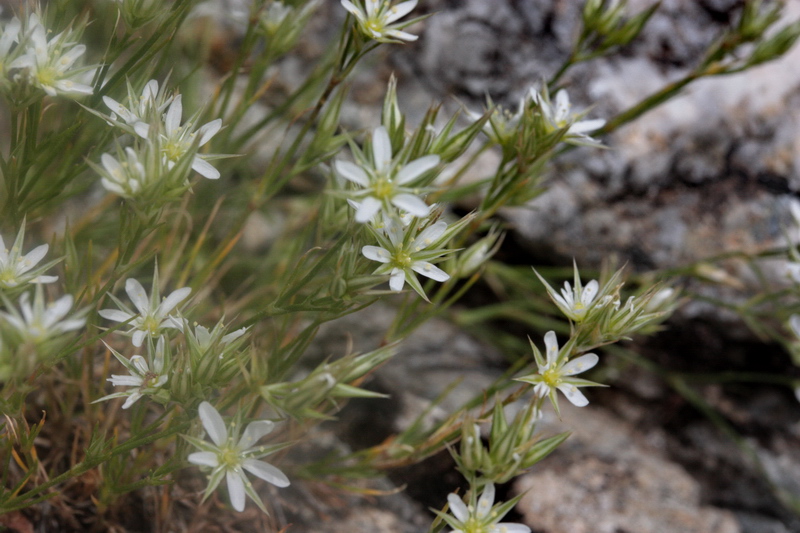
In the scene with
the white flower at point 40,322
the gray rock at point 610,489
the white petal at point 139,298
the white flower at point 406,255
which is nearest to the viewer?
the white flower at point 40,322

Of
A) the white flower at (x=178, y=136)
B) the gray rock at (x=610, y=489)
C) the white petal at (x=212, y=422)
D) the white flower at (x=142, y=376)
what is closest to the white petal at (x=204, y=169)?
the white flower at (x=178, y=136)

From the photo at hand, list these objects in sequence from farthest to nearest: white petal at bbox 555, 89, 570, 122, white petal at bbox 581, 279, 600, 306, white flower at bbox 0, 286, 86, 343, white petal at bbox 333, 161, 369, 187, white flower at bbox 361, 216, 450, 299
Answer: white petal at bbox 555, 89, 570, 122, white petal at bbox 581, 279, 600, 306, white flower at bbox 361, 216, 450, 299, white petal at bbox 333, 161, 369, 187, white flower at bbox 0, 286, 86, 343

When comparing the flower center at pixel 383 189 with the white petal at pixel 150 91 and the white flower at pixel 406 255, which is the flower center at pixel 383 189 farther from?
the white petal at pixel 150 91

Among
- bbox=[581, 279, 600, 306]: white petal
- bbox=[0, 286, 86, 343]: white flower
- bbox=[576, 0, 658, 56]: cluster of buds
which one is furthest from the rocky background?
bbox=[0, 286, 86, 343]: white flower

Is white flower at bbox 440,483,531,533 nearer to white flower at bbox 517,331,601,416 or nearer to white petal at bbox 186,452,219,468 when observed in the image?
white flower at bbox 517,331,601,416

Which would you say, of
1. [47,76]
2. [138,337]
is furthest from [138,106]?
[138,337]

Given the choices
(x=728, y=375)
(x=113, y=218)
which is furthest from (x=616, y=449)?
(x=113, y=218)

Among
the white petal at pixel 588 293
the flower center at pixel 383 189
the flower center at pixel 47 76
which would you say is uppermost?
the flower center at pixel 47 76
